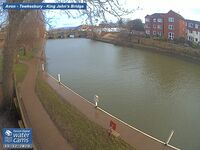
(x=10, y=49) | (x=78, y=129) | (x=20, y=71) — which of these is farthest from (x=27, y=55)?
(x=78, y=129)

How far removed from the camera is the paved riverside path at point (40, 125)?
16531 millimetres

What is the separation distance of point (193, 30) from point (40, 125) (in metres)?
61.1

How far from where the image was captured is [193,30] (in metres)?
75.1

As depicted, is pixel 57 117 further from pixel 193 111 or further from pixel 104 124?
pixel 193 111

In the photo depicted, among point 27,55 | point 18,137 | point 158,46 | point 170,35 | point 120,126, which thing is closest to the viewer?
point 18,137

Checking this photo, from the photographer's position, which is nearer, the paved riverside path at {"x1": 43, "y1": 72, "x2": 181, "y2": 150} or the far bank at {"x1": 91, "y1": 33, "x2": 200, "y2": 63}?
the paved riverside path at {"x1": 43, "y1": 72, "x2": 181, "y2": 150}

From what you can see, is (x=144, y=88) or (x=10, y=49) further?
(x=144, y=88)

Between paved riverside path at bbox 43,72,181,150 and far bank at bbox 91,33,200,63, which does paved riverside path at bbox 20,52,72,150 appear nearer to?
paved riverside path at bbox 43,72,181,150

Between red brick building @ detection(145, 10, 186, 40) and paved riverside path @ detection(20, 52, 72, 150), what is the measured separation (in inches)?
2041

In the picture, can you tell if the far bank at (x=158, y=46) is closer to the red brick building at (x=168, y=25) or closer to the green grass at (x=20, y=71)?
the red brick building at (x=168, y=25)

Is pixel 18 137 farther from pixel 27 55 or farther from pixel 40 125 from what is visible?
pixel 27 55

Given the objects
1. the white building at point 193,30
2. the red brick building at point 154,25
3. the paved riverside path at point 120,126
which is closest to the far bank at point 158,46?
the red brick building at point 154,25

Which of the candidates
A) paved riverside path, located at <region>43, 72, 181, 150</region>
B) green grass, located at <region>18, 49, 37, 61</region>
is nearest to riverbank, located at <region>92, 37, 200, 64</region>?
green grass, located at <region>18, 49, 37, 61</region>

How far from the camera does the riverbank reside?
60094 mm
